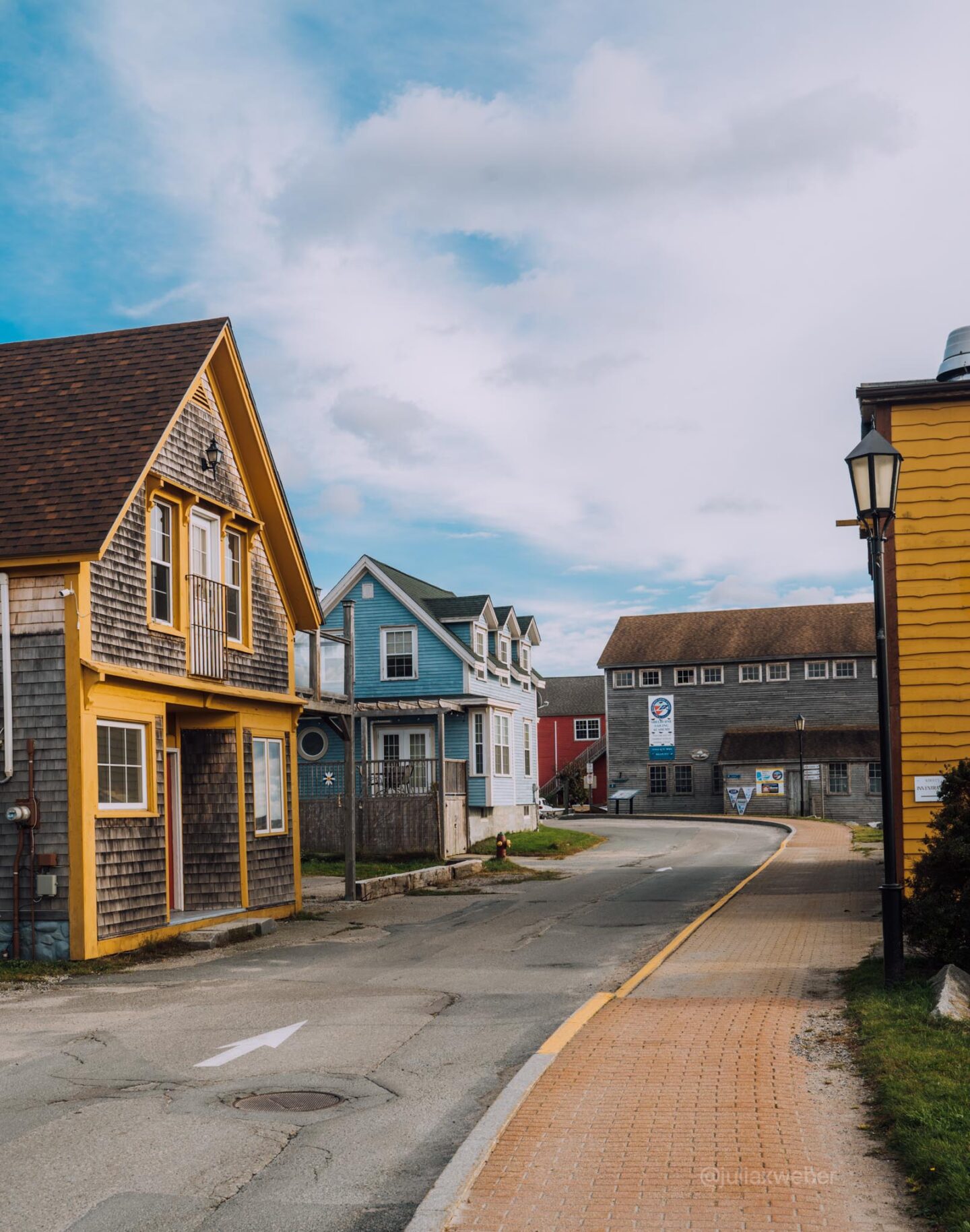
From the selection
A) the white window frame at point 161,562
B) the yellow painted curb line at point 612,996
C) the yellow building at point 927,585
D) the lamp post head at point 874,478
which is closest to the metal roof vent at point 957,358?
the yellow building at point 927,585

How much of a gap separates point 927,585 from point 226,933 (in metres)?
9.80

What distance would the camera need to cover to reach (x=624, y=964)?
1316 centimetres

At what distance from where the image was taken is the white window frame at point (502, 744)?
1532 inches

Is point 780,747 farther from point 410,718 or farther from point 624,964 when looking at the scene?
point 624,964

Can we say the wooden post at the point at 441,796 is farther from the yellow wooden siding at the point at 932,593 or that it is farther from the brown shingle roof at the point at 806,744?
the brown shingle roof at the point at 806,744

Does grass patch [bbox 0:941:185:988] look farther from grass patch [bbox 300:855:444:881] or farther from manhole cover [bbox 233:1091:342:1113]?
grass patch [bbox 300:855:444:881]

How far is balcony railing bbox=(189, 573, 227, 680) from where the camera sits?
665 inches

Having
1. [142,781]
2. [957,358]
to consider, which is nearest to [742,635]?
[957,358]

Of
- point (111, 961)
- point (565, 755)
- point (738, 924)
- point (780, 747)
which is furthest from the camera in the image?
point (565, 755)

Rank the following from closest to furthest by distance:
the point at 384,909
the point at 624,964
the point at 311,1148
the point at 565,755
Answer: the point at 311,1148 < the point at 624,964 < the point at 384,909 < the point at 565,755

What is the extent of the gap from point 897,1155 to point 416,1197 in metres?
2.31

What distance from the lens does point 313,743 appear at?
37469 millimetres

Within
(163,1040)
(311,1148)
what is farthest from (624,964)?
(311,1148)

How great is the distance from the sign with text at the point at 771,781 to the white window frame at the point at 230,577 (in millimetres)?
42937
